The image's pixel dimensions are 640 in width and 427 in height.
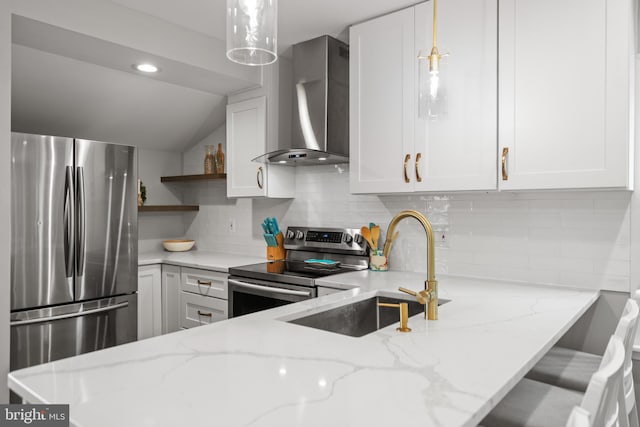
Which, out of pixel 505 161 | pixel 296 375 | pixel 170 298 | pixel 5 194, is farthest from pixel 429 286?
pixel 170 298

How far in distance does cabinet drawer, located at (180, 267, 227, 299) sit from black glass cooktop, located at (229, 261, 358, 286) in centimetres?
18

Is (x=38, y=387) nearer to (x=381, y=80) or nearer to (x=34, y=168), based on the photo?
(x=34, y=168)

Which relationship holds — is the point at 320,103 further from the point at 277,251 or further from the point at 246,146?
the point at 277,251

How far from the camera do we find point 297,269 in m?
3.02

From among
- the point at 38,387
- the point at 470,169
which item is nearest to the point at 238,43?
the point at 38,387

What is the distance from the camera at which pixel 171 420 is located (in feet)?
2.77

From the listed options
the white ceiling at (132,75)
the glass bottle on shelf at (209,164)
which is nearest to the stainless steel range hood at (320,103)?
the white ceiling at (132,75)

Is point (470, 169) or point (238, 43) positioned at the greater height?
point (238, 43)

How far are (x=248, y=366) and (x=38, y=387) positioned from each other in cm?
47

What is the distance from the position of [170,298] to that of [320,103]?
1.96 m

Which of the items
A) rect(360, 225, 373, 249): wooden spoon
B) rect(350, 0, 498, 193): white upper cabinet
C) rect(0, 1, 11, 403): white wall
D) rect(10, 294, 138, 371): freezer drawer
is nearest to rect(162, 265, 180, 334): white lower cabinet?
rect(10, 294, 138, 371): freezer drawer

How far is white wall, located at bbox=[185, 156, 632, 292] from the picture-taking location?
2229mm

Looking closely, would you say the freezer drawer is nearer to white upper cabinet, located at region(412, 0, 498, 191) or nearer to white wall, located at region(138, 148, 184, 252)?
white wall, located at region(138, 148, 184, 252)

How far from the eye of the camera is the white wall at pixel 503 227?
223 cm
